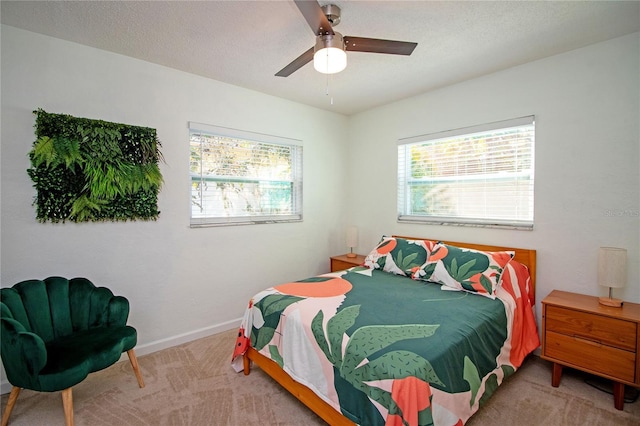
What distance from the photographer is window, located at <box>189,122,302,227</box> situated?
314 cm

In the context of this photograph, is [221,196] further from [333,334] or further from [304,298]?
[333,334]

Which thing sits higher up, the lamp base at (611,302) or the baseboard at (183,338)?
the lamp base at (611,302)

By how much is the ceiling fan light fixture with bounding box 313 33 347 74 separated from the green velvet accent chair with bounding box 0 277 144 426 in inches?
86.9

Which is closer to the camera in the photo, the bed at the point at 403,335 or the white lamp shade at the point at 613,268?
the bed at the point at 403,335

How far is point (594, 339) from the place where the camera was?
6.83 ft

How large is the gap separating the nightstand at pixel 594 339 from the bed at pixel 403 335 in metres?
0.22

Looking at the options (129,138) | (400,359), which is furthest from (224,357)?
(129,138)

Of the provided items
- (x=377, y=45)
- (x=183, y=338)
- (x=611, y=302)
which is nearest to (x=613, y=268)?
(x=611, y=302)

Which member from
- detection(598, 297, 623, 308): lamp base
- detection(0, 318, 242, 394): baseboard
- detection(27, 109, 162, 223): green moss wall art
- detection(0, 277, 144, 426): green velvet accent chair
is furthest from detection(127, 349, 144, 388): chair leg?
detection(598, 297, 623, 308): lamp base

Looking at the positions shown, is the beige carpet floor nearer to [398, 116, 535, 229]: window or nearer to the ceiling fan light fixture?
[398, 116, 535, 229]: window

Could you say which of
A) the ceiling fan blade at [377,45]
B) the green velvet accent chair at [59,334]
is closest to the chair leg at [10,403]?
the green velvet accent chair at [59,334]

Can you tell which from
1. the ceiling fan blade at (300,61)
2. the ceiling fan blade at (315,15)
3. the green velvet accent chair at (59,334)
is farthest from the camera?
the ceiling fan blade at (300,61)

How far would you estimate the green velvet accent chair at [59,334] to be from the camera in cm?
168

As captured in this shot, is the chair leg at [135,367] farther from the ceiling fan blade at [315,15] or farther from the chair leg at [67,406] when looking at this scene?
the ceiling fan blade at [315,15]
